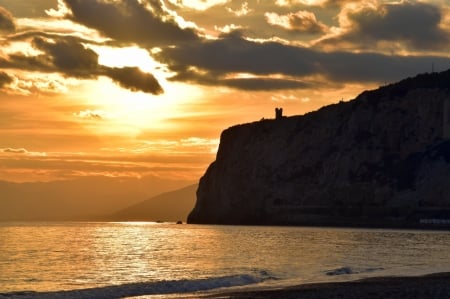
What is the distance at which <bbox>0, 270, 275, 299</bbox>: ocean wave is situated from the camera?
48969 millimetres

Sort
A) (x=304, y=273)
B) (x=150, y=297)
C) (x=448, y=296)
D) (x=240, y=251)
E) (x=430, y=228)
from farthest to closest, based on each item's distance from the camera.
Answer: (x=430, y=228), (x=240, y=251), (x=304, y=273), (x=150, y=297), (x=448, y=296)

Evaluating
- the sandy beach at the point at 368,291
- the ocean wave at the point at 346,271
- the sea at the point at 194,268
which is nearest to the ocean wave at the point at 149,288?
the sea at the point at 194,268

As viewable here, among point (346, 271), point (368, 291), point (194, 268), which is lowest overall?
point (194, 268)

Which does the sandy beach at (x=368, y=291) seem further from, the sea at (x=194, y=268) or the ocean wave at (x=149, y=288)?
the ocean wave at (x=149, y=288)

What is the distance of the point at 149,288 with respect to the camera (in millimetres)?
53094

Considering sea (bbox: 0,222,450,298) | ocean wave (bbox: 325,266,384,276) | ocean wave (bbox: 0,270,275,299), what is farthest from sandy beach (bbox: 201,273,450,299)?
ocean wave (bbox: 325,266,384,276)

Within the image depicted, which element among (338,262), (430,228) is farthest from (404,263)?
(430,228)

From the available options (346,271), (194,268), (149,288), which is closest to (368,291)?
(149,288)

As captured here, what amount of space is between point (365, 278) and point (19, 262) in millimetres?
38387

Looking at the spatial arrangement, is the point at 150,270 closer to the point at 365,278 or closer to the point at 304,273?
the point at 304,273

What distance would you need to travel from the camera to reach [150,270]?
229ft

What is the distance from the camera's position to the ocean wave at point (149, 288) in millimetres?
48969

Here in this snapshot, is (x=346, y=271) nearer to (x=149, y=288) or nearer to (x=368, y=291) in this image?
(x=149, y=288)

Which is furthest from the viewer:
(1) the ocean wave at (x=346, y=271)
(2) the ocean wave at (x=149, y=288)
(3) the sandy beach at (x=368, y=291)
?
(1) the ocean wave at (x=346, y=271)
